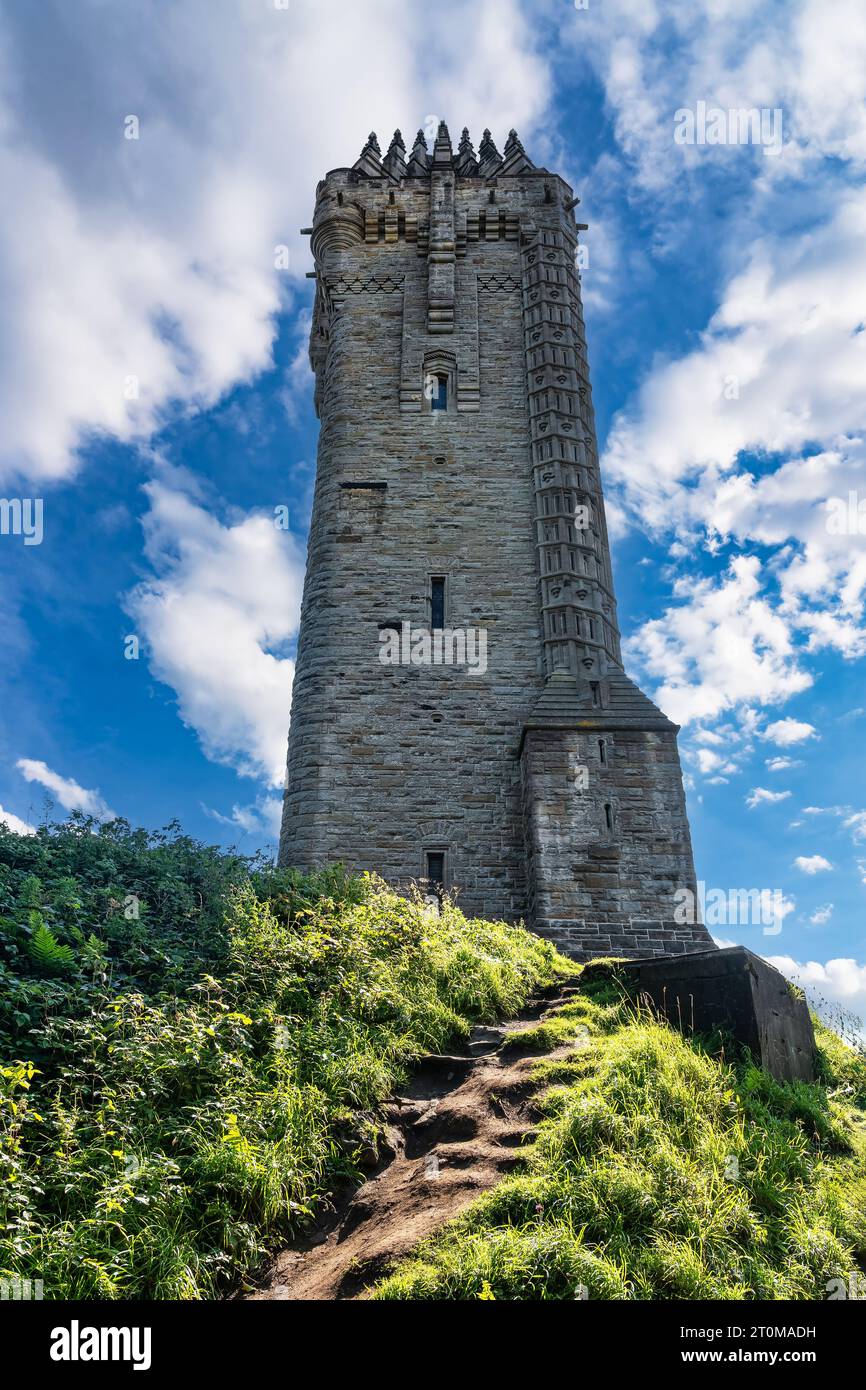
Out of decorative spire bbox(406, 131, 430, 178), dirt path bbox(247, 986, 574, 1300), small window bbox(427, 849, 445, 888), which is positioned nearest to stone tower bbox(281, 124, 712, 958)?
small window bbox(427, 849, 445, 888)

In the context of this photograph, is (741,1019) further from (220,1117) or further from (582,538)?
(582,538)

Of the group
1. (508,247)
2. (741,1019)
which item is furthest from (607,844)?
(508,247)

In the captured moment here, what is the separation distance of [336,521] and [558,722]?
5.41 m

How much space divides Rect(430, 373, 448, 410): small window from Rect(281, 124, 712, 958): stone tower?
1.7 inches

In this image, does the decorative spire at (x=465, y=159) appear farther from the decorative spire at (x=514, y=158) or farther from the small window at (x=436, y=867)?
the small window at (x=436, y=867)

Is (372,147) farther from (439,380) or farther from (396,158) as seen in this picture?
(439,380)

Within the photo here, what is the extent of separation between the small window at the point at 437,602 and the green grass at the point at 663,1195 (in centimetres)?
899

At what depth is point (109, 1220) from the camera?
204 inches

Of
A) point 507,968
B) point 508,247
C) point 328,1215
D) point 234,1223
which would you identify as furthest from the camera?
point 508,247

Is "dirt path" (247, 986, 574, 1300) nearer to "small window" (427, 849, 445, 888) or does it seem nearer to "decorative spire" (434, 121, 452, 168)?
"small window" (427, 849, 445, 888)

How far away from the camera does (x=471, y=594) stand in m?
15.7

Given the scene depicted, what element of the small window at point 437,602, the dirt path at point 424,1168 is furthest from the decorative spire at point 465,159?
the dirt path at point 424,1168

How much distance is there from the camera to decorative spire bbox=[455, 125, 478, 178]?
68.4ft

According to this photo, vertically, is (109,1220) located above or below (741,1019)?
below
